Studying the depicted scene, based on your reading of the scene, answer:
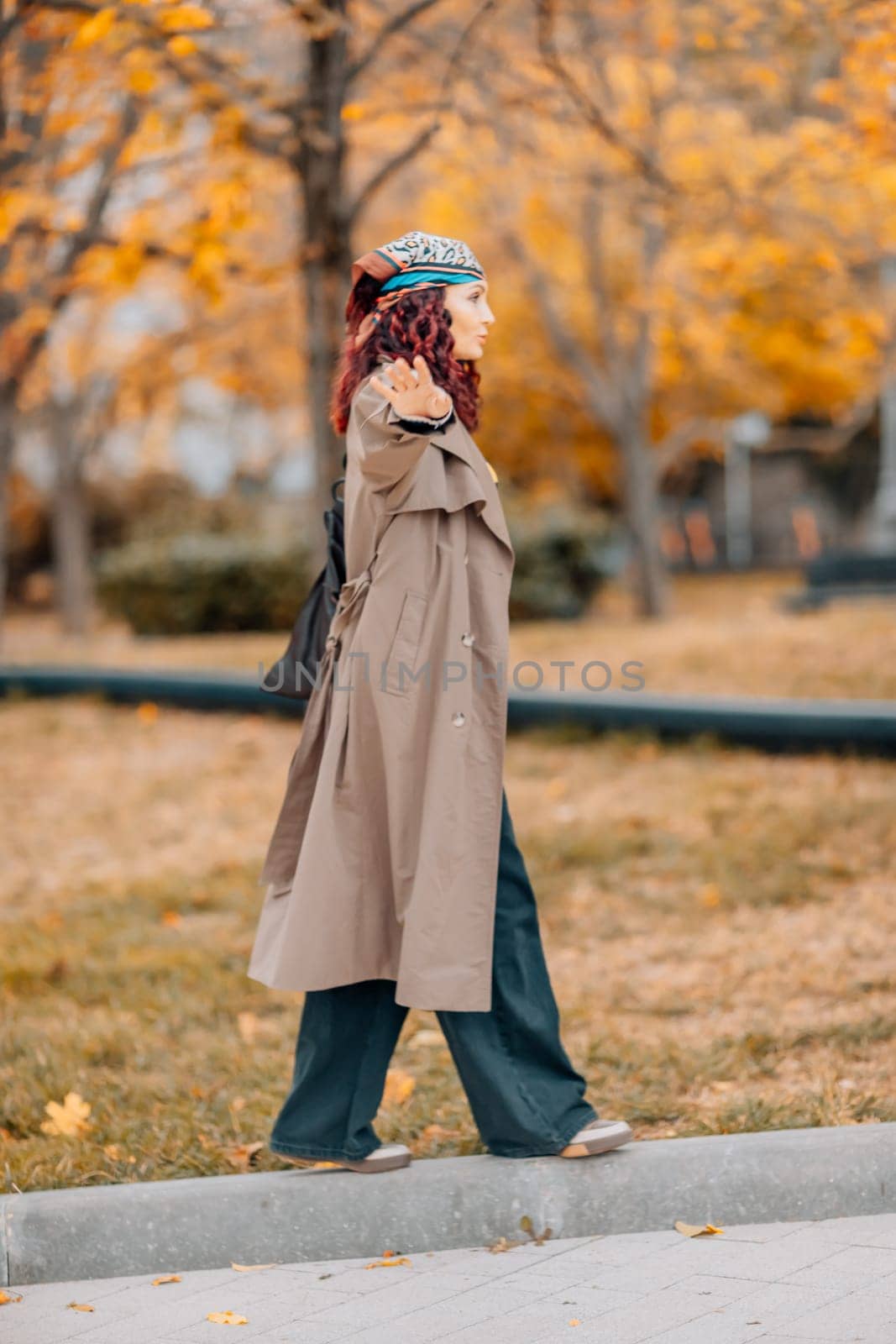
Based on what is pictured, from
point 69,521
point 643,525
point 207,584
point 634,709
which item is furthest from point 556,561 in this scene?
point 634,709

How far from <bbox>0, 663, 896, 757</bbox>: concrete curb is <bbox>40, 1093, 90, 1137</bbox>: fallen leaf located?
2.91 meters

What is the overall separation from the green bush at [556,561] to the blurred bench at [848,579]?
2299mm

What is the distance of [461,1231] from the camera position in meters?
3.74

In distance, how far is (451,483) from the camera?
3.64 metres

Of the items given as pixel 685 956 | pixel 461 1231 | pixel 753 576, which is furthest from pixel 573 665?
pixel 753 576

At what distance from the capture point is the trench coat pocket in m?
3.63

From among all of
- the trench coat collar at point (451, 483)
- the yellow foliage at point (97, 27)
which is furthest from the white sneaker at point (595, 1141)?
the yellow foliage at point (97, 27)

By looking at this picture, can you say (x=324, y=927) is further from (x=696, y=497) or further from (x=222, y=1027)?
(x=696, y=497)

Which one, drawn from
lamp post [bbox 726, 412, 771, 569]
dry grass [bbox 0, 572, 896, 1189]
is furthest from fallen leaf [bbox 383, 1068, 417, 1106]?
lamp post [bbox 726, 412, 771, 569]

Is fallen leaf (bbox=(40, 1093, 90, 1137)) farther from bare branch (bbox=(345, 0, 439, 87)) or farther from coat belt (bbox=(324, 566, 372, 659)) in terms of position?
bare branch (bbox=(345, 0, 439, 87))

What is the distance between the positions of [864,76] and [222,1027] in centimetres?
650

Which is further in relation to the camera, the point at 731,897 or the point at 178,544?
the point at 178,544

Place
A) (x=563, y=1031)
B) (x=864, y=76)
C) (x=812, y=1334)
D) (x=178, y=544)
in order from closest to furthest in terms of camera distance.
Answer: (x=812, y=1334), (x=563, y=1031), (x=864, y=76), (x=178, y=544)

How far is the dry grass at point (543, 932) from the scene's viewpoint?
4406 millimetres
